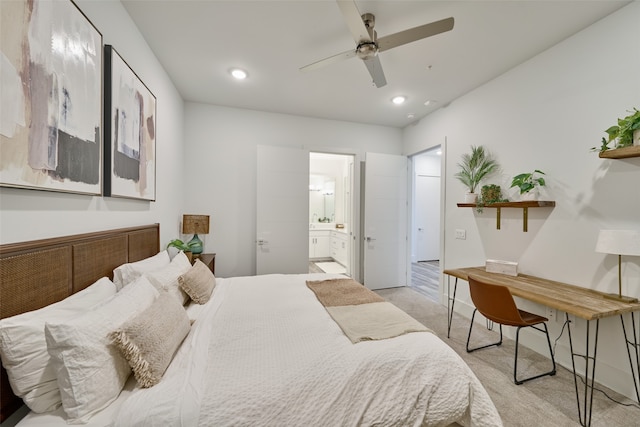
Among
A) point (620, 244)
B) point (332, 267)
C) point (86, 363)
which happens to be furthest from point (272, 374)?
point (332, 267)

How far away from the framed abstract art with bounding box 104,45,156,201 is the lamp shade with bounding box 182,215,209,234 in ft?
2.62

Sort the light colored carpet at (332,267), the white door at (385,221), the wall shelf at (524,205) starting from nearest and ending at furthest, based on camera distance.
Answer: the wall shelf at (524,205), the white door at (385,221), the light colored carpet at (332,267)

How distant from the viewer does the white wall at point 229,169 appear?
3.48 meters

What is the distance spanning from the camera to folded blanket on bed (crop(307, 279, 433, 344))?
1419 millimetres

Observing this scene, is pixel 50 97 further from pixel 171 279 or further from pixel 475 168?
pixel 475 168

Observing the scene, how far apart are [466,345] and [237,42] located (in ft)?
12.0

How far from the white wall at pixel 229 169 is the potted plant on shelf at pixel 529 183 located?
2.74 meters

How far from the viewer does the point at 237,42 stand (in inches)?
87.7

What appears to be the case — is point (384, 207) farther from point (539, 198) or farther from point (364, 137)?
point (539, 198)

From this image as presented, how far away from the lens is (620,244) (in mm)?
1646

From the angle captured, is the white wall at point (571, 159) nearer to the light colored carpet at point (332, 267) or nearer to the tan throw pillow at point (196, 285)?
the light colored carpet at point (332, 267)

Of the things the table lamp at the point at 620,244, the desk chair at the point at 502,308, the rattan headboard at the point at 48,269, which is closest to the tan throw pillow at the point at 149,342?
the rattan headboard at the point at 48,269

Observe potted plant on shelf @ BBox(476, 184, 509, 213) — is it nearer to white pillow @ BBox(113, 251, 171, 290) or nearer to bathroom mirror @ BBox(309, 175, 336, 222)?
white pillow @ BBox(113, 251, 171, 290)

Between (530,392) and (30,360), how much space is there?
2939mm
